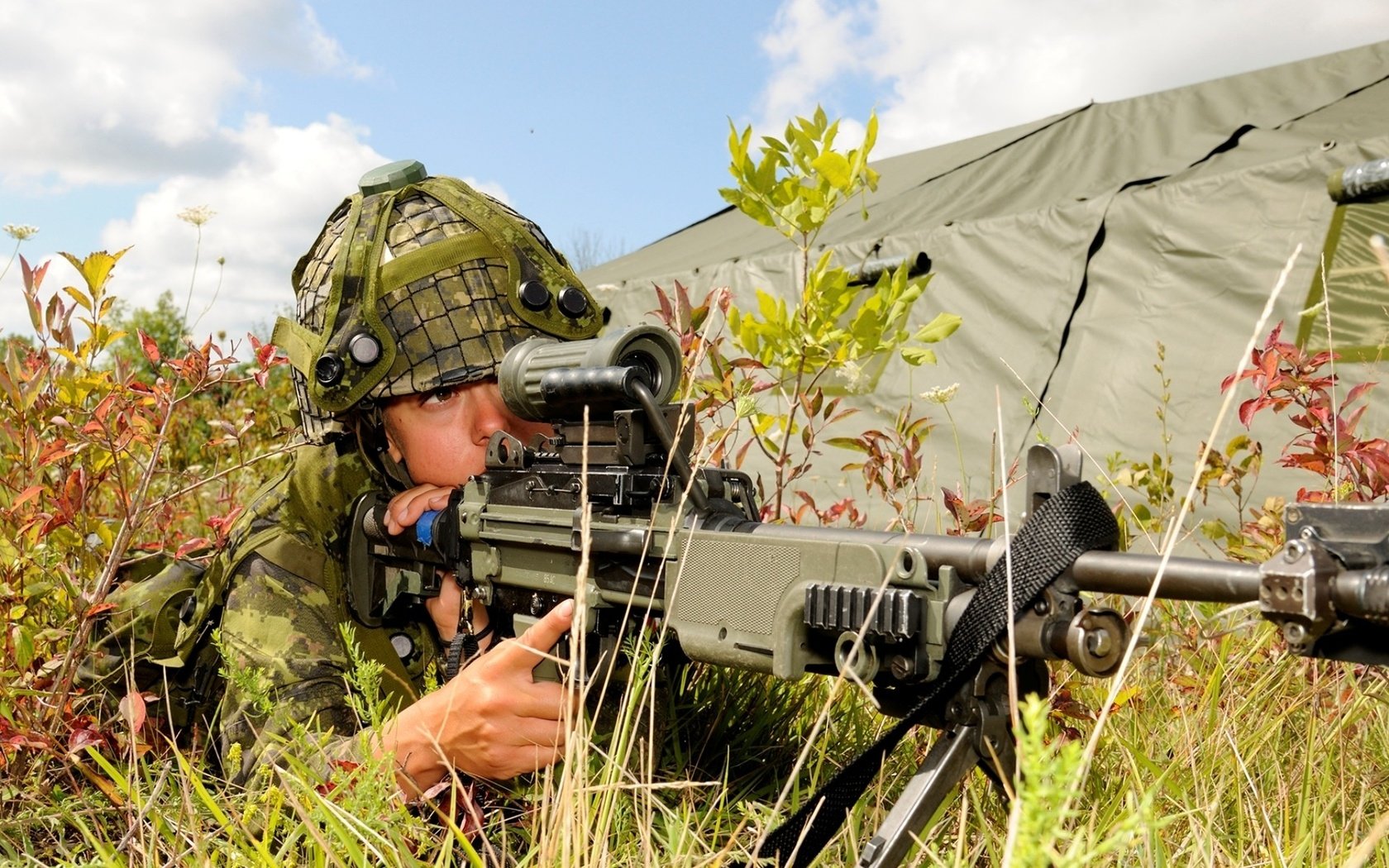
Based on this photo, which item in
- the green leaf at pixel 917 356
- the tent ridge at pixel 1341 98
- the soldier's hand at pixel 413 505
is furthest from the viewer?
the tent ridge at pixel 1341 98

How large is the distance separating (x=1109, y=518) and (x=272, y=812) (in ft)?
4.83

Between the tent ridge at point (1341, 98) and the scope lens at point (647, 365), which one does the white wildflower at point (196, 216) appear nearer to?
the scope lens at point (647, 365)

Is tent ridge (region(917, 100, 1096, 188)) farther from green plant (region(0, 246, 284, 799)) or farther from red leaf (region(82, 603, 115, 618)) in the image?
red leaf (region(82, 603, 115, 618))

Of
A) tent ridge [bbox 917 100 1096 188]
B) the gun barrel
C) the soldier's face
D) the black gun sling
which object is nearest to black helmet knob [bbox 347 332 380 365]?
the soldier's face

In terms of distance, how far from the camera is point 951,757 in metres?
1.76

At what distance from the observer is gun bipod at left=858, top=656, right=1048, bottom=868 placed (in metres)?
1.71

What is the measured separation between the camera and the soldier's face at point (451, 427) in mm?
2699

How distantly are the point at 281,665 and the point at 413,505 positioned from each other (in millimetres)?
474

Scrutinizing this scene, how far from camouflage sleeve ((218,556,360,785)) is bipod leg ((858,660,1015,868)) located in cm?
114

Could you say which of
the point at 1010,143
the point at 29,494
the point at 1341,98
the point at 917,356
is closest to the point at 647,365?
the point at 917,356

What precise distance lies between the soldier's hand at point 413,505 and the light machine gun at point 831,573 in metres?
0.19

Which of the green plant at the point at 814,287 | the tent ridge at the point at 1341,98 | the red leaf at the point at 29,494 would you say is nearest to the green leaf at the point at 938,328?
the green plant at the point at 814,287

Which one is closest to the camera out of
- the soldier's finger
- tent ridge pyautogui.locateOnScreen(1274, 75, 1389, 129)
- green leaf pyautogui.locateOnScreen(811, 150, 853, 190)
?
the soldier's finger

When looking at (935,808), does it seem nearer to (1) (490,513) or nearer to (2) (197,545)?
(1) (490,513)
